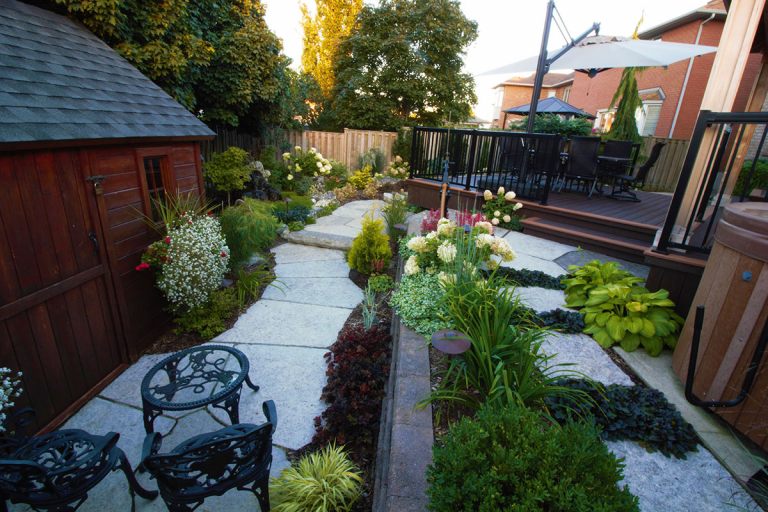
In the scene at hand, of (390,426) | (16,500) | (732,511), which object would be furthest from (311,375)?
(732,511)

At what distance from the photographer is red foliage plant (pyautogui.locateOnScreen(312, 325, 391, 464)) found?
2.39 metres

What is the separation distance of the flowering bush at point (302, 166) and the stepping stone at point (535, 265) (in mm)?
5823

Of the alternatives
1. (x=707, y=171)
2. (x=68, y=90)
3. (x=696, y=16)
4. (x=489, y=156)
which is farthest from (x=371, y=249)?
(x=696, y=16)

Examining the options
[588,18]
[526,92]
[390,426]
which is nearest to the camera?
[390,426]

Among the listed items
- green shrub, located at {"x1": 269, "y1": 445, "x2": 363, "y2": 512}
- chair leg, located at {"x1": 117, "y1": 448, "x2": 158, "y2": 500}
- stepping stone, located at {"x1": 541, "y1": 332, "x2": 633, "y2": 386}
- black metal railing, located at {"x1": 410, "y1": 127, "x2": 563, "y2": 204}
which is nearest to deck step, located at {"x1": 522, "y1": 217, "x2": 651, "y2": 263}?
black metal railing, located at {"x1": 410, "y1": 127, "x2": 563, "y2": 204}

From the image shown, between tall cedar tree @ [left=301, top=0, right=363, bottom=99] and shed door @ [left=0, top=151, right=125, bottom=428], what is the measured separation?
1475 cm

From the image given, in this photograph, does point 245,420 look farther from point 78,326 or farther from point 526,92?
point 526,92

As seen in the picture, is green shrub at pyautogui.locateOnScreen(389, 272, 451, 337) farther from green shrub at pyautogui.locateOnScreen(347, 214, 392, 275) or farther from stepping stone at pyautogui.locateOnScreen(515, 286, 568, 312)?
green shrub at pyautogui.locateOnScreen(347, 214, 392, 275)

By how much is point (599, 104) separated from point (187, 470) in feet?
69.3

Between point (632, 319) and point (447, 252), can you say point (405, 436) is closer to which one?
point (447, 252)

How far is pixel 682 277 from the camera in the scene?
2754mm

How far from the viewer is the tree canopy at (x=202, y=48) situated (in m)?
4.43

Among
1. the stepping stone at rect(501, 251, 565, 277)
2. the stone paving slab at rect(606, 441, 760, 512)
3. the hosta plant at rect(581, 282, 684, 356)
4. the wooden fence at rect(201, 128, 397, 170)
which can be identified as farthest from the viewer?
the wooden fence at rect(201, 128, 397, 170)

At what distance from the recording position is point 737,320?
6.01ft
